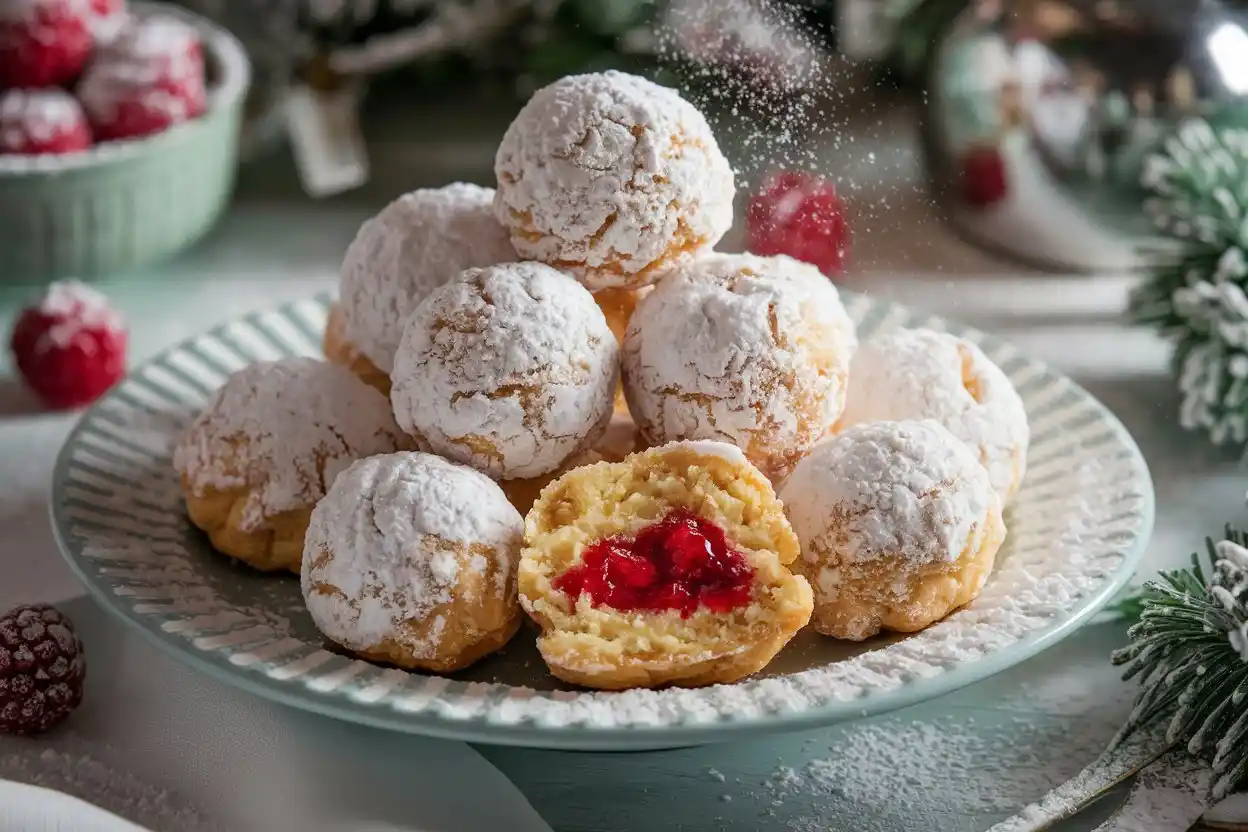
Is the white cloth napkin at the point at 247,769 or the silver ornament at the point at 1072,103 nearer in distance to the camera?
the white cloth napkin at the point at 247,769

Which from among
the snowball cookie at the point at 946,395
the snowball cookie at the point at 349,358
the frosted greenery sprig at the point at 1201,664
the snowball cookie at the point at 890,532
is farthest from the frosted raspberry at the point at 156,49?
the frosted greenery sprig at the point at 1201,664

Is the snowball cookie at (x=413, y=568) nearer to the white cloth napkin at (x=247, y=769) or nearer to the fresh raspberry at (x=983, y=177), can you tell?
the white cloth napkin at (x=247, y=769)

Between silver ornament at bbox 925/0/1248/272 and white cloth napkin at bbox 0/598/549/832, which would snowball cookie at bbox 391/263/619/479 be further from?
silver ornament at bbox 925/0/1248/272

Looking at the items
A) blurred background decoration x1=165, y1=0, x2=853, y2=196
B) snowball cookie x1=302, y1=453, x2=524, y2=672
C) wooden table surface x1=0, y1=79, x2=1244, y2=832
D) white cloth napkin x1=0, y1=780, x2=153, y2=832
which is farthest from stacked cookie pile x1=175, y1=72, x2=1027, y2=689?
blurred background decoration x1=165, y1=0, x2=853, y2=196

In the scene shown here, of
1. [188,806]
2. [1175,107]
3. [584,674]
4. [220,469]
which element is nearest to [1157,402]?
[1175,107]

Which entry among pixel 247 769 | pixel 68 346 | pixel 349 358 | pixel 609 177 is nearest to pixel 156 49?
pixel 68 346

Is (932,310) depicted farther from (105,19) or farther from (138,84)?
(105,19)
